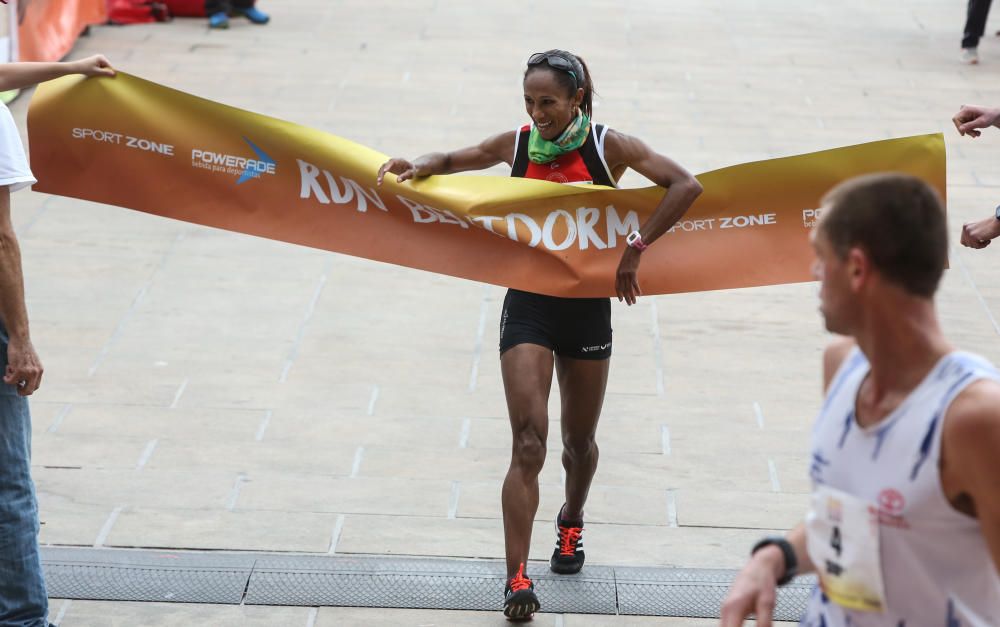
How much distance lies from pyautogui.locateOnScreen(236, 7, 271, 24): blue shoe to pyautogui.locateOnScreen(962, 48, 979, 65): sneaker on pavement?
8193mm

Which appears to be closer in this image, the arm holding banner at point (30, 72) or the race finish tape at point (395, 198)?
the arm holding banner at point (30, 72)

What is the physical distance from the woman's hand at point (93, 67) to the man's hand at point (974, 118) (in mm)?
3159

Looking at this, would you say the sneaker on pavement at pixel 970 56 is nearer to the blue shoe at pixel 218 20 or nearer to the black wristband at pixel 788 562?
the blue shoe at pixel 218 20

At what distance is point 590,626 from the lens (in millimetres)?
4805

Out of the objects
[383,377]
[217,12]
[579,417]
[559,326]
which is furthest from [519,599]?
[217,12]

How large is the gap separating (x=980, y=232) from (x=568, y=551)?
1.98 m

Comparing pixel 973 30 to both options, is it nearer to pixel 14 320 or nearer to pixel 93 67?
pixel 93 67

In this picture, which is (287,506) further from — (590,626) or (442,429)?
(590,626)

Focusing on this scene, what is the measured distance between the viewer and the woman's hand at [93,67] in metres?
4.92

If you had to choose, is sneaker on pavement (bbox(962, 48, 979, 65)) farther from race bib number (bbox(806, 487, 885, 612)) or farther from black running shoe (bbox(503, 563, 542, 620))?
race bib number (bbox(806, 487, 885, 612))

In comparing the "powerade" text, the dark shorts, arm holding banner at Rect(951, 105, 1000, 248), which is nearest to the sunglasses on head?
the dark shorts

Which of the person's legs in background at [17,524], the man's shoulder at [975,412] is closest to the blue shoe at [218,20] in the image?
the person's legs in background at [17,524]

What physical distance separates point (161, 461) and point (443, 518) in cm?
140

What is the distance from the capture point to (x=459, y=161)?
17.2 ft
